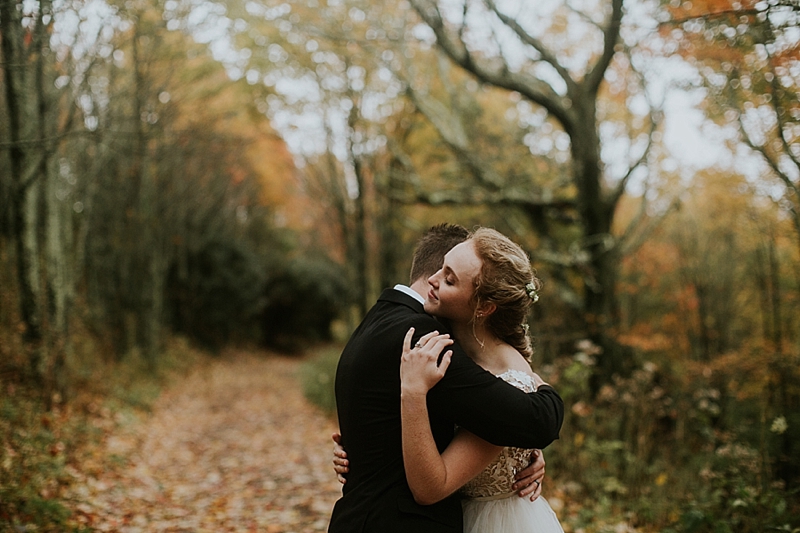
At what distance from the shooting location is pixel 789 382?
6.29 metres

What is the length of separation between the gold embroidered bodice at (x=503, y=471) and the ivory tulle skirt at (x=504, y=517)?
39 millimetres

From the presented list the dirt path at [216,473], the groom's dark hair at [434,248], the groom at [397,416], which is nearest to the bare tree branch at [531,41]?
the dirt path at [216,473]

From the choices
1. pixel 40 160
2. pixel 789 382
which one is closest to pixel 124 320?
pixel 40 160

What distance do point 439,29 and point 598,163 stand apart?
303 centimetres

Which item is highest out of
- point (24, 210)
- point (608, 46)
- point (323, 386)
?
point (608, 46)

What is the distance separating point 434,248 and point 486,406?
758 millimetres

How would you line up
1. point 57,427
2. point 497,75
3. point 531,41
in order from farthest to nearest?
point 497,75 → point 531,41 → point 57,427

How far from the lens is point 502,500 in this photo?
245cm

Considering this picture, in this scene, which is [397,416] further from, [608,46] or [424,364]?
[608,46]

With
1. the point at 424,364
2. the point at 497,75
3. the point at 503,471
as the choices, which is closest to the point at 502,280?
the point at 424,364

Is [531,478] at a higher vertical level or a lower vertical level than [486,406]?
lower

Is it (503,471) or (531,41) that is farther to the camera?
(531,41)

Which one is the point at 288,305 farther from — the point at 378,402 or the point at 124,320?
the point at 378,402

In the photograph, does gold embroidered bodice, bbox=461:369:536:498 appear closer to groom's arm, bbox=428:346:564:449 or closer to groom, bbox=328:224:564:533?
groom, bbox=328:224:564:533
